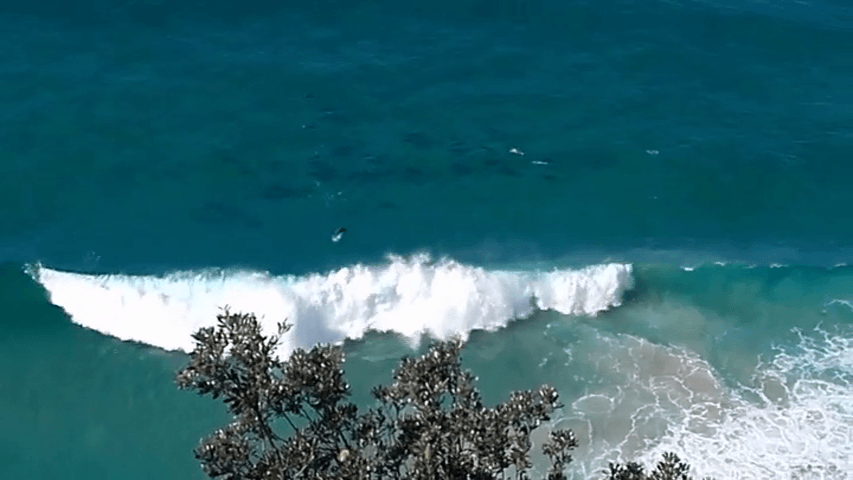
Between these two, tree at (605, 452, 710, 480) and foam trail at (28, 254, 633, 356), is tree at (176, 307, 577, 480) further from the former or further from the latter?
foam trail at (28, 254, 633, 356)

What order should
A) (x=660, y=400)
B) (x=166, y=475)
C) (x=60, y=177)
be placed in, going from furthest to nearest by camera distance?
(x=60, y=177), (x=660, y=400), (x=166, y=475)

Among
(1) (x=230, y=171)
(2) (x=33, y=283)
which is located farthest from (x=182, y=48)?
(2) (x=33, y=283)

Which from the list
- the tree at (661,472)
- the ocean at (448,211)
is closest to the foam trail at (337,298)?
the ocean at (448,211)

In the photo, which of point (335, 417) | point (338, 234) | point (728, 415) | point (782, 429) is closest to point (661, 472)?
point (335, 417)

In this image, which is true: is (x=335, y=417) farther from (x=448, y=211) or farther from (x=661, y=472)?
(x=448, y=211)

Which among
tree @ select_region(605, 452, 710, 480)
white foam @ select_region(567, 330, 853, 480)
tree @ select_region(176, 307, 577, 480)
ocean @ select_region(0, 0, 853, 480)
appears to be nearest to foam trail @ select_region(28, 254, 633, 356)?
ocean @ select_region(0, 0, 853, 480)

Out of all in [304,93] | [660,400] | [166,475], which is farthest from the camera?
[304,93]

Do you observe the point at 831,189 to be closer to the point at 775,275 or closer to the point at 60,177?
the point at 775,275
